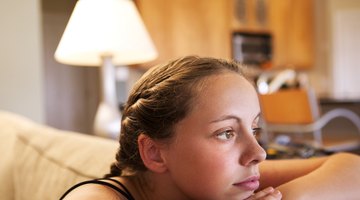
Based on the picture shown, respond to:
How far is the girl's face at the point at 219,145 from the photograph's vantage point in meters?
0.59

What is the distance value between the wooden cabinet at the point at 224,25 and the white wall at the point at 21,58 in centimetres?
159

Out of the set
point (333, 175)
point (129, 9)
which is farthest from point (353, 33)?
point (333, 175)

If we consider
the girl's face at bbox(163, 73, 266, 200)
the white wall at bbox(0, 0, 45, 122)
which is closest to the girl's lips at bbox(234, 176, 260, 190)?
the girl's face at bbox(163, 73, 266, 200)

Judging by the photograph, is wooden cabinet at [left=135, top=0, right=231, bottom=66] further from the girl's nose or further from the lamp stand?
the girl's nose

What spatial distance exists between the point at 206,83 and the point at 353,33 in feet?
16.9

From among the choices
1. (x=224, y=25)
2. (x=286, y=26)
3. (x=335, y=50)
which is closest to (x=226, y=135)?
(x=224, y=25)

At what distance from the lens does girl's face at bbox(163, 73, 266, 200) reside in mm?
589

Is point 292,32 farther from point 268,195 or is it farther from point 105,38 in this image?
point 268,195

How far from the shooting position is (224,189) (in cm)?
59

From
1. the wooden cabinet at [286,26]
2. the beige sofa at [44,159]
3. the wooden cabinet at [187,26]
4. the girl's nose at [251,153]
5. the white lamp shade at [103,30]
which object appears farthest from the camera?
the wooden cabinet at [286,26]

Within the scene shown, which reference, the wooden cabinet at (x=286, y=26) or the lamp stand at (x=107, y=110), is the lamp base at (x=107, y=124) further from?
the wooden cabinet at (x=286, y=26)

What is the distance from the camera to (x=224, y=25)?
4.33 m

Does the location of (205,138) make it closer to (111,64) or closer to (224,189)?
(224,189)

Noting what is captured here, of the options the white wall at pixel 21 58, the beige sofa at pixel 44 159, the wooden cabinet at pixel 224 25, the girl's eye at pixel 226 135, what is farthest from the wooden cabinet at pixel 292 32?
the girl's eye at pixel 226 135
